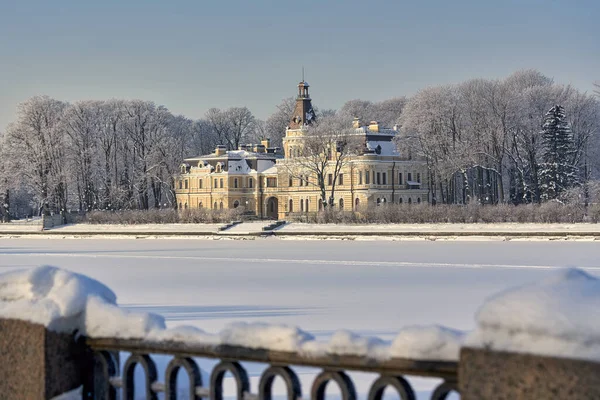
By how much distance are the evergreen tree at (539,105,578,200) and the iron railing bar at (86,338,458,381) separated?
59.6 metres

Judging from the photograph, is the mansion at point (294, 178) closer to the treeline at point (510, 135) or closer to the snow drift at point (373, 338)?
the treeline at point (510, 135)

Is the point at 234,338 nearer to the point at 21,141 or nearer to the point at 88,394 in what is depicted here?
the point at 88,394

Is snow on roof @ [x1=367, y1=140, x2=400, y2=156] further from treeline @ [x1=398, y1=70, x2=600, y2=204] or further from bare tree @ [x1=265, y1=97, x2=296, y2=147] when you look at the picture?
bare tree @ [x1=265, y1=97, x2=296, y2=147]

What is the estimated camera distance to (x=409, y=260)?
31.4 metres

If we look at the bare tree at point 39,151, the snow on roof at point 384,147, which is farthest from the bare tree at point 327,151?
the bare tree at point 39,151

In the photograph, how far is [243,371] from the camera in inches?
157

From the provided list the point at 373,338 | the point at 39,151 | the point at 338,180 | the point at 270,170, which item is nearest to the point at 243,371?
the point at 373,338

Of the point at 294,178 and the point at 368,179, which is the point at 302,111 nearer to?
the point at 294,178

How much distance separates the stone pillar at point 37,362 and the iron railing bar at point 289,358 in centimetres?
13

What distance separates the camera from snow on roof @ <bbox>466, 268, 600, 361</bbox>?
112 inches

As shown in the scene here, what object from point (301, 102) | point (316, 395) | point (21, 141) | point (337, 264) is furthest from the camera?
point (301, 102)

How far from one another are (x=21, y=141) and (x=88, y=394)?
241 feet

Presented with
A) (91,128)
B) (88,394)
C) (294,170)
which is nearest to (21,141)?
(91,128)

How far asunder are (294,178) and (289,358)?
76755mm
